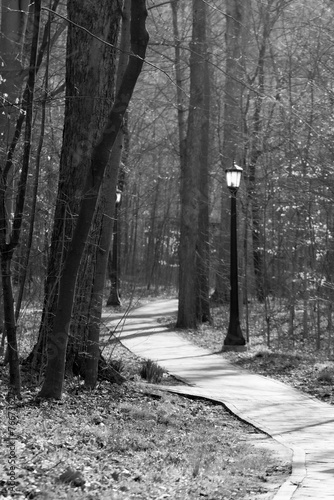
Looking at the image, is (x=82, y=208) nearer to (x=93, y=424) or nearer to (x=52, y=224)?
(x=93, y=424)

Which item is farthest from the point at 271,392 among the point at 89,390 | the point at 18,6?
the point at 18,6

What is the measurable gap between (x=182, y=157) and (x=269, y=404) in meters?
16.0

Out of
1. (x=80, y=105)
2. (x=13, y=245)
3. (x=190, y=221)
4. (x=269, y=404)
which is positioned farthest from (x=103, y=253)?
(x=190, y=221)

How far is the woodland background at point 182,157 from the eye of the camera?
11.2 m

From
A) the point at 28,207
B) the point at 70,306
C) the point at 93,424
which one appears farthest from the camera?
the point at 28,207

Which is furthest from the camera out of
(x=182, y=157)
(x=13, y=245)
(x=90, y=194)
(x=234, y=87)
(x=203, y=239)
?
(x=182, y=157)

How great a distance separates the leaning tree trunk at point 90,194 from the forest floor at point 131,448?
424 millimetres

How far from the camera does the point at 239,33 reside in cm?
2527

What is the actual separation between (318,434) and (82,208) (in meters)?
3.38

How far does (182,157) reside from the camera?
26.7 meters

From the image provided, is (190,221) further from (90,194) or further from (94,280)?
(90,194)

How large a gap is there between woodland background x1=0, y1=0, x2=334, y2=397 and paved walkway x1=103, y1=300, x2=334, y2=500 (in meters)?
1.56

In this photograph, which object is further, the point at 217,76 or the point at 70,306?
the point at 217,76

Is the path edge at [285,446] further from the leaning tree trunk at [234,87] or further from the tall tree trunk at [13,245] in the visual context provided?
the leaning tree trunk at [234,87]
